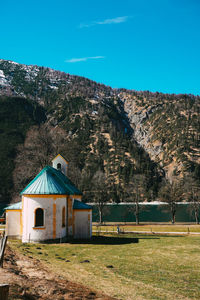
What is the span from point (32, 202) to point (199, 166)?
6353 inches

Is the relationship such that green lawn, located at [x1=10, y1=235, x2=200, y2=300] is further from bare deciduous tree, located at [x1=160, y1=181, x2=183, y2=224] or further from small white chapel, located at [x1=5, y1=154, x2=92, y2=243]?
bare deciduous tree, located at [x1=160, y1=181, x2=183, y2=224]

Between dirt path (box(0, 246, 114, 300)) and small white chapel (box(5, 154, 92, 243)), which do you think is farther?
small white chapel (box(5, 154, 92, 243))

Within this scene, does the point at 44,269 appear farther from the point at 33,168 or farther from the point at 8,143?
the point at 8,143

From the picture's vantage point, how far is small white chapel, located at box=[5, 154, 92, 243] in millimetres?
30828

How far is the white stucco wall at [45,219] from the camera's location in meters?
30.7

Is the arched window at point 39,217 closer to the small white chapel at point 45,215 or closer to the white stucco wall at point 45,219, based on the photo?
the small white chapel at point 45,215

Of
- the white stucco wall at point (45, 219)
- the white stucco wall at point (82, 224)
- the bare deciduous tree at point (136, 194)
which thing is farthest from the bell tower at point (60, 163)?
the bare deciduous tree at point (136, 194)

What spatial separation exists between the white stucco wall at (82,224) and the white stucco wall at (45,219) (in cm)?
338

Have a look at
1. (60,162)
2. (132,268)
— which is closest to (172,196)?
(60,162)

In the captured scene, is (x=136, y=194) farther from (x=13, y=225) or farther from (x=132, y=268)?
(x=132, y=268)

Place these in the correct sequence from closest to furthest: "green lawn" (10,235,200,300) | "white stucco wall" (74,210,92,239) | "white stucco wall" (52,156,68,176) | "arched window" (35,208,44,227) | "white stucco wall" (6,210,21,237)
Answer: "green lawn" (10,235,200,300), "arched window" (35,208,44,227), "white stucco wall" (6,210,21,237), "white stucco wall" (74,210,92,239), "white stucco wall" (52,156,68,176)

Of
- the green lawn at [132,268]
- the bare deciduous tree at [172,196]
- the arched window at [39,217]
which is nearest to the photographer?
the green lawn at [132,268]

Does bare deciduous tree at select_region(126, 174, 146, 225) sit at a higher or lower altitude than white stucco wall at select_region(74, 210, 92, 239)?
higher

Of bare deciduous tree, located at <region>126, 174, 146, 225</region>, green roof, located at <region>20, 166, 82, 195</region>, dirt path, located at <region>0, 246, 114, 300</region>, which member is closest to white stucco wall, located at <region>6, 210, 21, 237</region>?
green roof, located at <region>20, 166, 82, 195</region>
